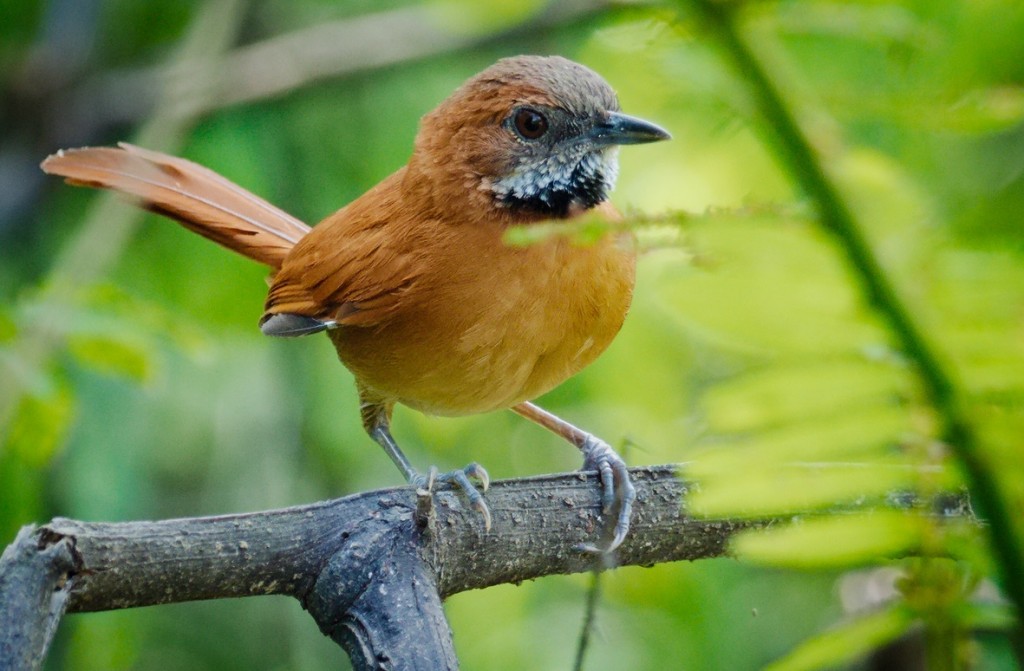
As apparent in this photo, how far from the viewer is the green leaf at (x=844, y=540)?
3.28 ft

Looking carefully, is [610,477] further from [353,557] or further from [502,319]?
[353,557]

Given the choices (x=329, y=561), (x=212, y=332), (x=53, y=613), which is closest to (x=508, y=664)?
(x=212, y=332)

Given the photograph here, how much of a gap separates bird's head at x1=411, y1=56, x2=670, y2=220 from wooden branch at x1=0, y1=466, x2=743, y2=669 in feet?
3.12

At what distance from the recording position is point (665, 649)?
188 inches

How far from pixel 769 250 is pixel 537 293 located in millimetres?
2166

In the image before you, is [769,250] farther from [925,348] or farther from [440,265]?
[440,265]

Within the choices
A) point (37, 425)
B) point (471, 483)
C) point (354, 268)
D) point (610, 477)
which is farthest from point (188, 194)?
point (610, 477)

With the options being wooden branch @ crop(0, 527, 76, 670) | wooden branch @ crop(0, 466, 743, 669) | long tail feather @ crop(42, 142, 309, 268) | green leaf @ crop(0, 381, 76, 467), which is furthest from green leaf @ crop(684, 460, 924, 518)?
long tail feather @ crop(42, 142, 309, 268)

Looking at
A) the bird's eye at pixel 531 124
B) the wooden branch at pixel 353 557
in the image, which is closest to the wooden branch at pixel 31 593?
the wooden branch at pixel 353 557

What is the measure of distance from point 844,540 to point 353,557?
56.3 inches

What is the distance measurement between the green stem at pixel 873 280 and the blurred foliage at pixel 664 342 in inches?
0.4

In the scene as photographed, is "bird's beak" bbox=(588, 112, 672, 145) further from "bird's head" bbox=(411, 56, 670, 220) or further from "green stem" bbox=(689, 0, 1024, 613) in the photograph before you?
"green stem" bbox=(689, 0, 1024, 613)

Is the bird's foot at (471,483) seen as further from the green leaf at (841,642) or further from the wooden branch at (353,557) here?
the green leaf at (841,642)

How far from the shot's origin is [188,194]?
152 inches
